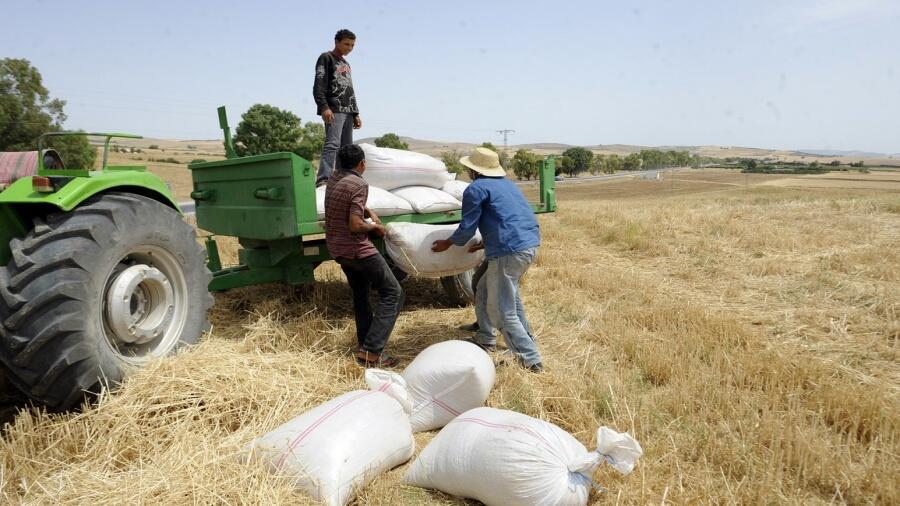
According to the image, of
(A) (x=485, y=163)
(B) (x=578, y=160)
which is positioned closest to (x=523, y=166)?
(B) (x=578, y=160)

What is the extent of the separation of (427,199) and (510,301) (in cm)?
151

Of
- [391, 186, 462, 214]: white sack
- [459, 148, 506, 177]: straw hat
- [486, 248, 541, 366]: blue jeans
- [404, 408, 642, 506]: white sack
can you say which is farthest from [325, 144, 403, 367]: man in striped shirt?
[404, 408, 642, 506]: white sack

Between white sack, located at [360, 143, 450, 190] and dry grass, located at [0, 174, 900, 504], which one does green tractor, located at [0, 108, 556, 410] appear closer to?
dry grass, located at [0, 174, 900, 504]

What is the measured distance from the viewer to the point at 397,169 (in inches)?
211

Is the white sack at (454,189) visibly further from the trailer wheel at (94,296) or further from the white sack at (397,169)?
the trailer wheel at (94,296)

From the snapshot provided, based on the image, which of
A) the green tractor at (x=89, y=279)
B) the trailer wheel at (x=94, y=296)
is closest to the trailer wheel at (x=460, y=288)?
the green tractor at (x=89, y=279)

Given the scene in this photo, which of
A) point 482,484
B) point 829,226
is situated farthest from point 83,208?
point 829,226

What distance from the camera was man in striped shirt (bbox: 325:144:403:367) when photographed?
13.3ft

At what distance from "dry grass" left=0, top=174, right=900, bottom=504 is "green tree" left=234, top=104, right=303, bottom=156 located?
49.1 metres

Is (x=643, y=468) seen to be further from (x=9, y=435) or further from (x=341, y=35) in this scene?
(x=341, y=35)

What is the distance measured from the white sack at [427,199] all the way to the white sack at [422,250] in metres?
0.68

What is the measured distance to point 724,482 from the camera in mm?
2605

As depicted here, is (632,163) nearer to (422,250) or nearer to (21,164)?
(422,250)

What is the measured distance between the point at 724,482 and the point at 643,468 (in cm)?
35
